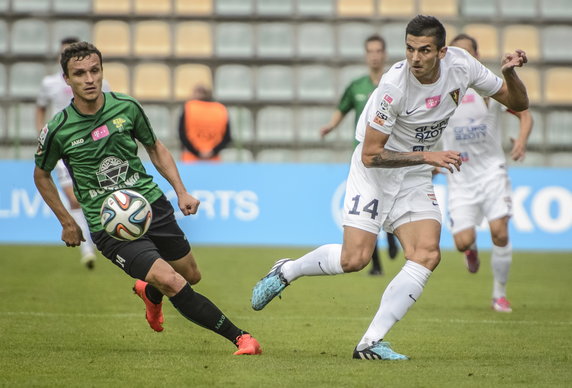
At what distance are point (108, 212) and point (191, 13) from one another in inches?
546

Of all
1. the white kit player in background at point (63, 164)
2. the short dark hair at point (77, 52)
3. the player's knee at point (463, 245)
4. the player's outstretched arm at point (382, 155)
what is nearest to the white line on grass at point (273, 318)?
the player's knee at point (463, 245)

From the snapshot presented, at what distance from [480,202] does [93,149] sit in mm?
4539

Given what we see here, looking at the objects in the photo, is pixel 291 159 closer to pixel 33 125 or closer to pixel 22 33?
pixel 33 125

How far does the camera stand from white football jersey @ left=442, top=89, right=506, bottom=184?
1007 cm

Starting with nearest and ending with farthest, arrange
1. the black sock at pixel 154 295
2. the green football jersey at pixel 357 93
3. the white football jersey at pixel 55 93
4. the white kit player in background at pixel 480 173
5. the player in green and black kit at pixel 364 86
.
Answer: the black sock at pixel 154 295
the white kit player in background at pixel 480 173
the player in green and black kit at pixel 364 86
the green football jersey at pixel 357 93
the white football jersey at pixel 55 93

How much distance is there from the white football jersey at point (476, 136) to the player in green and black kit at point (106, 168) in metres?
3.86

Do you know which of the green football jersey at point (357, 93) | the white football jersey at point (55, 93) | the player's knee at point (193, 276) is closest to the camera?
the player's knee at point (193, 276)

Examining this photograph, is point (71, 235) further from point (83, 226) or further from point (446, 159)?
point (83, 226)

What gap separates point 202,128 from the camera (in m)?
17.4

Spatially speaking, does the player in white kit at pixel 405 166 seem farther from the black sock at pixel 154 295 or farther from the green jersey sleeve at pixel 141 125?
the green jersey sleeve at pixel 141 125

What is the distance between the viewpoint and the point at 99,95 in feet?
22.7

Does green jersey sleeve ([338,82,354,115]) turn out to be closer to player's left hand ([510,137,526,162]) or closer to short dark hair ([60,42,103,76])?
player's left hand ([510,137,526,162])

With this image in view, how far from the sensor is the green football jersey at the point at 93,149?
6.84 meters

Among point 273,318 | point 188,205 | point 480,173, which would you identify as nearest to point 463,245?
point 480,173
